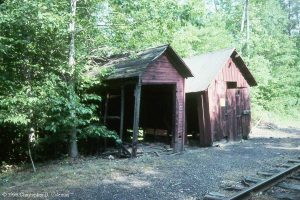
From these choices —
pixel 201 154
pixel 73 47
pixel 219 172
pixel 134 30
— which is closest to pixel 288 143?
pixel 201 154

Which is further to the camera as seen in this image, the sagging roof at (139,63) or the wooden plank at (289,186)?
the sagging roof at (139,63)

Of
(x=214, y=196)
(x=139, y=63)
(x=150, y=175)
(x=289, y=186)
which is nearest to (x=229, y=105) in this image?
(x=139, y=63)

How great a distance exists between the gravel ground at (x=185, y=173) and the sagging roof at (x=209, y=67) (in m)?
3.74

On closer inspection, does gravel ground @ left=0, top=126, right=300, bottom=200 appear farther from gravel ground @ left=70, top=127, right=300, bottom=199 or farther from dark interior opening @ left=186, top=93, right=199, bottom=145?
dark interior opening @ left=186, top=93, right=199, bottom=145

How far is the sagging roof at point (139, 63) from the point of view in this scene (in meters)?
13.1

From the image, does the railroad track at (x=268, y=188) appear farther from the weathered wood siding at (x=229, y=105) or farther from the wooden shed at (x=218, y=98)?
the weathered wood siding at (x=229, y=105)

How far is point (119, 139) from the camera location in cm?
1310

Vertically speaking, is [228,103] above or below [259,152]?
above

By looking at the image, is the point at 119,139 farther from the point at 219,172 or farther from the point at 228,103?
the point at 228,103

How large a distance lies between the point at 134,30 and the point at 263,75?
18724 mm

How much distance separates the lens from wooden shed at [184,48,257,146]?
1727 centimetres

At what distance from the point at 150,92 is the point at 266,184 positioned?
10723mm

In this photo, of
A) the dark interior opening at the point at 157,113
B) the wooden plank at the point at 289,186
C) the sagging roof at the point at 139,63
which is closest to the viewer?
the wooden plank at the point at 289,186

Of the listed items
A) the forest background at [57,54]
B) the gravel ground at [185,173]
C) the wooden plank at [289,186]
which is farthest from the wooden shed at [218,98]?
the wooden plank at [289,186]
